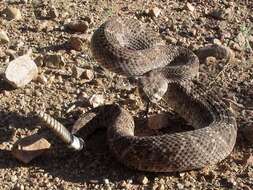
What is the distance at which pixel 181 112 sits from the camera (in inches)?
276

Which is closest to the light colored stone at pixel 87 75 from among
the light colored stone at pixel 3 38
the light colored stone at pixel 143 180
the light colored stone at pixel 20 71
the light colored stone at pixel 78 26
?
the light colored stone at pixel 20 71

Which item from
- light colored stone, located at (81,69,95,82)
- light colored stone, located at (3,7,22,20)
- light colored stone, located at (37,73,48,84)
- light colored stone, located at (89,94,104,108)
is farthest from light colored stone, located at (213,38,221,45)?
light colored stone, located at (3,7,22,20)

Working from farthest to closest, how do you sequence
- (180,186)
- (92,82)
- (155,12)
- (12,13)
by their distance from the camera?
(155,12), (12,13), (92,82), (180,186)

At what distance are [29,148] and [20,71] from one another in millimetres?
1377

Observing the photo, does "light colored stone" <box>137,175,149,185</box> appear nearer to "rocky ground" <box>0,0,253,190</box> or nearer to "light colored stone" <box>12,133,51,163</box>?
"rocky ground" <box>0,0,253,190</box>

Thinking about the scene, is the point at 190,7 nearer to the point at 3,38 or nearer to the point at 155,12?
the point at 155,12

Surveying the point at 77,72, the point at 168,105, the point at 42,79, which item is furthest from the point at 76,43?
the point at 168,105

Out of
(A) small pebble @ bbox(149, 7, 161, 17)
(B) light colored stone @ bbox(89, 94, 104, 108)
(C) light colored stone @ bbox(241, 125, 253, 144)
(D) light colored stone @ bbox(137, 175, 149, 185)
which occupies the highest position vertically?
(C) light colored stone @ bbox(241, 125, 253, 144)

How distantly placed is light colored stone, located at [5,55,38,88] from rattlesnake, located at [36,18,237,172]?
0.87 meters

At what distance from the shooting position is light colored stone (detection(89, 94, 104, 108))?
23.2ft

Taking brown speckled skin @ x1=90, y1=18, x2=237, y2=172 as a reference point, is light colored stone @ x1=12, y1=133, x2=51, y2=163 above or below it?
below

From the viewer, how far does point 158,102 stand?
24.1 feet

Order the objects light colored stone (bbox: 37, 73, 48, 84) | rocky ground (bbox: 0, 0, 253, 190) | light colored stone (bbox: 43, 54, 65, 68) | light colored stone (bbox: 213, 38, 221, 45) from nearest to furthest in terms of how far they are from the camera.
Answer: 1. rocky ground (bbox: 0, 0, 253, 190)
2. light colored stone (bbox: 37, 73, 48, 84)
3. light colored stone (bbox: 43, 54, 65, 68)
4. light colored stone (bbox: 213, 38, 221, 45)

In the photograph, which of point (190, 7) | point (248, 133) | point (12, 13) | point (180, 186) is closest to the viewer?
point (180, 186)
